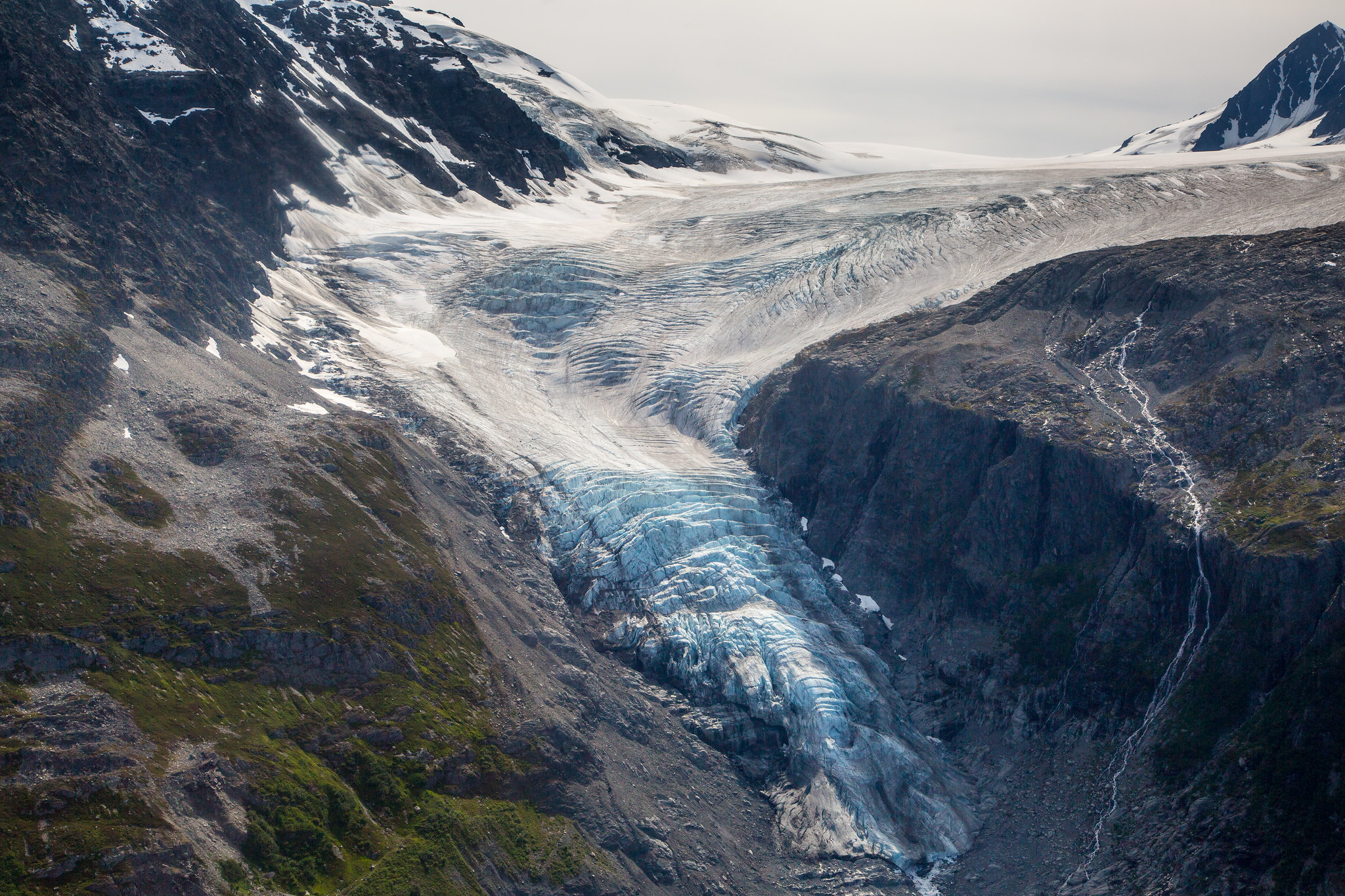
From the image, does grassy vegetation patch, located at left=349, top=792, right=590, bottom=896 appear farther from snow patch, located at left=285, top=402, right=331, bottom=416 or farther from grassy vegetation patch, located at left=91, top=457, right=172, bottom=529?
snow patch, located at left=285, top=402, right=331, bottom=416

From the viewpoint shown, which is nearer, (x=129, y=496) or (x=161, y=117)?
(x=129, y=496)

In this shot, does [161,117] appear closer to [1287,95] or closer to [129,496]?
[129,496]

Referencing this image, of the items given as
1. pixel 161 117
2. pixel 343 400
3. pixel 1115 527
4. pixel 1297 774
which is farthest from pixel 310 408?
pixel 1297 774

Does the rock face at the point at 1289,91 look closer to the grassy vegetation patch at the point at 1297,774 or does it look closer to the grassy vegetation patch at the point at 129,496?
the grassy vegetation patch at the point at 1297,774

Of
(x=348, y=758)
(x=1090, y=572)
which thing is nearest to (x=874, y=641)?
(x=1090, y=572)

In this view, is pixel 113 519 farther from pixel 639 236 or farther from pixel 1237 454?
pixel 639 236

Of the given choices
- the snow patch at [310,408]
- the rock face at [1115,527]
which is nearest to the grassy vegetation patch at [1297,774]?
the rock face at [1115,527]

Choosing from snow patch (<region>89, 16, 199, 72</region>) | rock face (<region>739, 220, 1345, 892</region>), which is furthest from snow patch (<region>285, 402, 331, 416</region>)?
snow patch (<region>89, 16, 199, 72</region>)
